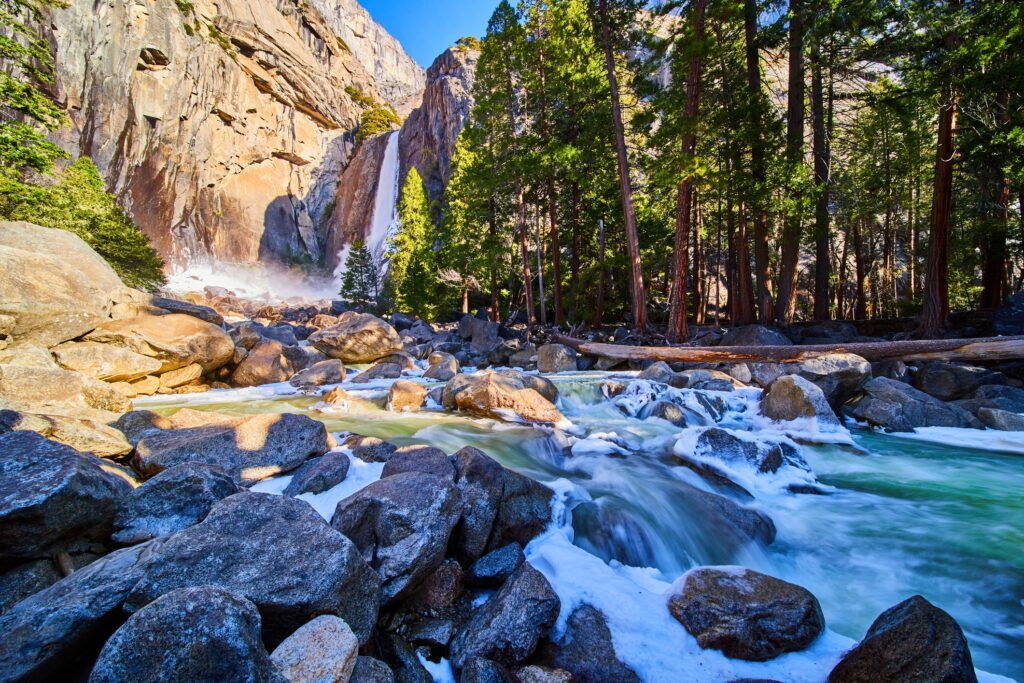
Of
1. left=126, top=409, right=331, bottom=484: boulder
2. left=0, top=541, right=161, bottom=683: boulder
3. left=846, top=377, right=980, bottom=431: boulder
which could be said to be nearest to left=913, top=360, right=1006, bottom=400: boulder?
left=846, top=377, right=980, bottom=431: boulder

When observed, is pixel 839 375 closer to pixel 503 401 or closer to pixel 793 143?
pixel 503 401

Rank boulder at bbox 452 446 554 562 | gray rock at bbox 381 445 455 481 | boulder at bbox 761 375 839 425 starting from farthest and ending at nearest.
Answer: boulder at bbox 761 375 839 425, gray rock at bbox 381 445 455 481, boulder at bbox 452 446 554 562

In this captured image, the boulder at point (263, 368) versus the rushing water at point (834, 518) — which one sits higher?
the boulder at point (263, 368)

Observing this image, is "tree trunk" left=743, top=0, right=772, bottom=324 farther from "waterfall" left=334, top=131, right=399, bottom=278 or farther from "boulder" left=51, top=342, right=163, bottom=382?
"waterfall" left=334, top=131, right=399, bottom=278

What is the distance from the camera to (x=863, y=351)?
9008mm

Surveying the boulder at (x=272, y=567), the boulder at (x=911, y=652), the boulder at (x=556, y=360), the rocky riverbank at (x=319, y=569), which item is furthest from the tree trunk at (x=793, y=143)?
the boulder at (x=272, y=567)

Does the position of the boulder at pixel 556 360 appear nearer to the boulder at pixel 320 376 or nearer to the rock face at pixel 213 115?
the boulder at pixel 320 376

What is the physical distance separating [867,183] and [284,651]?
25058 mm

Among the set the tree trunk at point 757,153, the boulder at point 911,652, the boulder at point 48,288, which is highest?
the tree trunk at point 757,153

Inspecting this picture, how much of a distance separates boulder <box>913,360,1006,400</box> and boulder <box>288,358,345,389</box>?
12.8 metres

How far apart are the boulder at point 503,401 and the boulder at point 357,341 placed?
6.95 metres

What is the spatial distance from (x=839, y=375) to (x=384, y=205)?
49.7 m

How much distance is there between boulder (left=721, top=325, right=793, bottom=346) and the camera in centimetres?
1130

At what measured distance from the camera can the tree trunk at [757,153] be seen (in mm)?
12641
